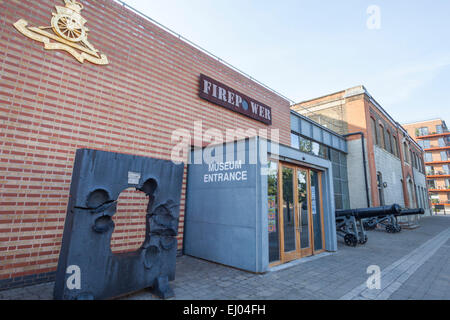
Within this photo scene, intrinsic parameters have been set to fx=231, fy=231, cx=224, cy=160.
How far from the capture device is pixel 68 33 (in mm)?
4977

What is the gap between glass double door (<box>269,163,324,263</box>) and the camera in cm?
609

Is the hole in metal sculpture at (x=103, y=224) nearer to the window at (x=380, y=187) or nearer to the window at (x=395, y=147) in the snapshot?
the window at (x=380, y=187)

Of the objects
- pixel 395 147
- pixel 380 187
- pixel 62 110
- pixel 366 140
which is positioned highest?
pixel 395 147

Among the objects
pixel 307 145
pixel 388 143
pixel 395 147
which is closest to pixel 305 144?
pixel 307 145

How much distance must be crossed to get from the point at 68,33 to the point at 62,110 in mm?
1706

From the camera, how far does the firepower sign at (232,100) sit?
7.67 m

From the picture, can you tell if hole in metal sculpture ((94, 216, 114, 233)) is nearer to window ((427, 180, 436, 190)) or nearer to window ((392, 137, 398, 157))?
window ((392, 137, 398, 157))

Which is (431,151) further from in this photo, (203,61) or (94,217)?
(94,217)

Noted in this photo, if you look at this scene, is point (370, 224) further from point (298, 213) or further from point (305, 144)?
point (298, 213)

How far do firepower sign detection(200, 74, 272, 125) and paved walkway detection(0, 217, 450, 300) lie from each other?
5.12 m

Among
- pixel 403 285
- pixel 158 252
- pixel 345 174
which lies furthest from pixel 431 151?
pixel 158 252

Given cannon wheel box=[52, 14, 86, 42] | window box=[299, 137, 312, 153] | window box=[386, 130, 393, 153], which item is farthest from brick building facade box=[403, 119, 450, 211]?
cannon wheel box=[52, 14, 86, 42]

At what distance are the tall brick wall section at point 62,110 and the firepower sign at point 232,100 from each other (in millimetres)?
807
